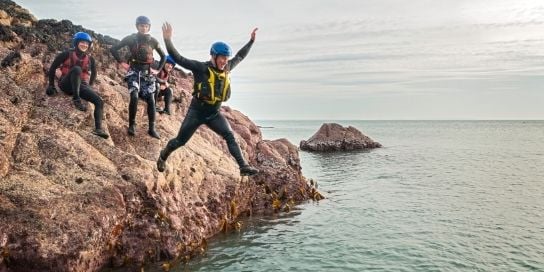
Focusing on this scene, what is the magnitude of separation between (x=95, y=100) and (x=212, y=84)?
657 centimetres

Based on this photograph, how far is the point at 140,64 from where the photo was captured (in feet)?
48.6

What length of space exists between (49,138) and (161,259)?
5.49 metres

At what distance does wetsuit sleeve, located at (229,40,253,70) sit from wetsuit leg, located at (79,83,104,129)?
251 inches

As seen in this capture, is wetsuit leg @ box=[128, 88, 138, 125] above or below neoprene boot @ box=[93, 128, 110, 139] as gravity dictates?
above

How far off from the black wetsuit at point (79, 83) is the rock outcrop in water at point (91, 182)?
31.3 inches

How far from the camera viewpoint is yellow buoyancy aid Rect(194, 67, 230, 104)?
10.0 m

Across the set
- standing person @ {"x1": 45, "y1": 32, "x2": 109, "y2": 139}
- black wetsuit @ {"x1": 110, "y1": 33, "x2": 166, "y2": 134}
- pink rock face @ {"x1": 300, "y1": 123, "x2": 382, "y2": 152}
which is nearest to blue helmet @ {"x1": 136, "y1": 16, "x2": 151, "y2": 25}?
black wetsuit @ {"x1": 110, "y1": 33, "x2": 166, "y2": 134}

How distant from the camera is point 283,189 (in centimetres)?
2391

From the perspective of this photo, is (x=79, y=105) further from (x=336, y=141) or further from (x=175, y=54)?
(x=336, y=141)

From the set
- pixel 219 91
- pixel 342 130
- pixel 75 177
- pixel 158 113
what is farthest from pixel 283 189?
pixel 342 130

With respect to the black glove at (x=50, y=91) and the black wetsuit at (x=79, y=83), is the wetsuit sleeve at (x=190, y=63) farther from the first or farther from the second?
the black glove at (x=50, y=91)

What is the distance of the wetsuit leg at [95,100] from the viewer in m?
14.6

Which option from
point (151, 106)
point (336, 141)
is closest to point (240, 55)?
point (151, 106)

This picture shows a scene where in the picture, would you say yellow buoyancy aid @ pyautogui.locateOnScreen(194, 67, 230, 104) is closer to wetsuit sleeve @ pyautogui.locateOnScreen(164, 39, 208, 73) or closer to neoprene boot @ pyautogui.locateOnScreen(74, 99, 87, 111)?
wetsuit sleeve @ pyautogui.locateOnScreen(164, 39, 208, 73)
